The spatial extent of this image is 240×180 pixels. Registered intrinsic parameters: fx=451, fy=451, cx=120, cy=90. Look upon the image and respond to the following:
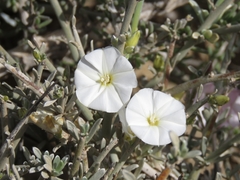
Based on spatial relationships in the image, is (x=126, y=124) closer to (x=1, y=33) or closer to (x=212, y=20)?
(x=212, y=20)

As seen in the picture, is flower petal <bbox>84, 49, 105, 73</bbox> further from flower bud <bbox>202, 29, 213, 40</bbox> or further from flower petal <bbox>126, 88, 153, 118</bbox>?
flower bud <bbox>202, 29, 213, 40</bbox>

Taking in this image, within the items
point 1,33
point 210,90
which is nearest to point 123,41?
point 210,90

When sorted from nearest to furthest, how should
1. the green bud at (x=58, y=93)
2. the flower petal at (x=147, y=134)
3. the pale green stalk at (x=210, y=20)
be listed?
the flower petal at (x=147, y=134)
the green bud at (x=58, y=93)
the pale green stalk at (x=210, y=20)

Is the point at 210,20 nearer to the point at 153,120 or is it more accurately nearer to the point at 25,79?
the point at 153,120

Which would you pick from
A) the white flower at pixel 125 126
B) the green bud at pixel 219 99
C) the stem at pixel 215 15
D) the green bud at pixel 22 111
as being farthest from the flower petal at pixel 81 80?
the stem at pixel 215 15

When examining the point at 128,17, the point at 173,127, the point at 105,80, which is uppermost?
the point at 128,17

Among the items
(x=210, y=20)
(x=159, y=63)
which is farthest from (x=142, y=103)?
(x=210, y=20)

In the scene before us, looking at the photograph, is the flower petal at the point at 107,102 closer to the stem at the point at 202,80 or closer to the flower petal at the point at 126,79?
the flower petal at the point at 126,79
